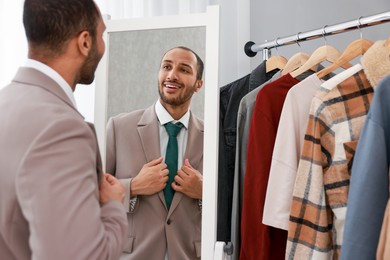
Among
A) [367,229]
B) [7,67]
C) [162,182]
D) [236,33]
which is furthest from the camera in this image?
[236,33]

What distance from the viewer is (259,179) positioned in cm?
160

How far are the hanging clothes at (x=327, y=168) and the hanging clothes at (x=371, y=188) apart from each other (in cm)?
12

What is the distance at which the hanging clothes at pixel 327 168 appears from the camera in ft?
4.52

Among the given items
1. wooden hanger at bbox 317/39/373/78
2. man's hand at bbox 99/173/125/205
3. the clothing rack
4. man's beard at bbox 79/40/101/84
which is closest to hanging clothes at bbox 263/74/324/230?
wooden hanger at bbox 317/39/373/78

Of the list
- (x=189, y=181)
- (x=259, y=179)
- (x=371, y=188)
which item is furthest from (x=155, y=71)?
(x=371, y=188)

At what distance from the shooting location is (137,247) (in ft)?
5.54

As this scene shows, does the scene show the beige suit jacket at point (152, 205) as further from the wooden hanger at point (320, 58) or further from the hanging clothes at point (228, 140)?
the wooden hanger at point (320, 58)

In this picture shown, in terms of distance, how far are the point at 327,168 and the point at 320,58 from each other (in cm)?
42

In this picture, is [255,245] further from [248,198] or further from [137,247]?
[137,247]

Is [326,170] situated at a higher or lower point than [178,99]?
lower

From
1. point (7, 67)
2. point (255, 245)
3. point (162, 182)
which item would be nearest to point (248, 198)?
point (255, 245)

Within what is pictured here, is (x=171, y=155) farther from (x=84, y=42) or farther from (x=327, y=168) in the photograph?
(x=84, y=42)

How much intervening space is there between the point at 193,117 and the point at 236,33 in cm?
88

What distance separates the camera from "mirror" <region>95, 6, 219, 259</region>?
5.53ft
